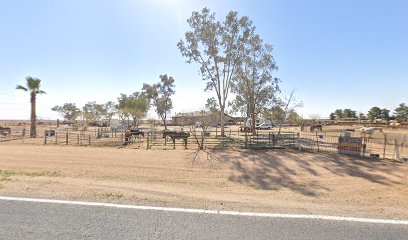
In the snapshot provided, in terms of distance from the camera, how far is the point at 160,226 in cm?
473

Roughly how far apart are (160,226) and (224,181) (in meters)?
5.13

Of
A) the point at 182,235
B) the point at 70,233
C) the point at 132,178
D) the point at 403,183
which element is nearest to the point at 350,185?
the point at 403,183

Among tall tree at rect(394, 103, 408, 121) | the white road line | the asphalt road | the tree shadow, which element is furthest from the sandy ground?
tall tree at rect(394, 103, 408, 121)

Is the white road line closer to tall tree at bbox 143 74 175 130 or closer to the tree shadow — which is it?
the tree shadow

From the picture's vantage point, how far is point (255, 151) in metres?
17.1

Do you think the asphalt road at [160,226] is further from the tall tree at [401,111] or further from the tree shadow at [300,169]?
the tall tree at [401,111]

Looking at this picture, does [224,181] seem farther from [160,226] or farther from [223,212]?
[160,226]

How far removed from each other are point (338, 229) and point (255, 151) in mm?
12496

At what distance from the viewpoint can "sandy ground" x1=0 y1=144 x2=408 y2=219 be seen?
6.38m

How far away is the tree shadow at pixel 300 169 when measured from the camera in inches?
358

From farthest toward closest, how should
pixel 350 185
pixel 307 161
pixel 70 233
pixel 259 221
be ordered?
1. pixel 307 161
2. pixel 350 185
3. pixel 259 221
4. pixel 70 233

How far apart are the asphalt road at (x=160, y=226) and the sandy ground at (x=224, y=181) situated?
2.47ft

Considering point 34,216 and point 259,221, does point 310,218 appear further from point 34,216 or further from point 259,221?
point 34,216

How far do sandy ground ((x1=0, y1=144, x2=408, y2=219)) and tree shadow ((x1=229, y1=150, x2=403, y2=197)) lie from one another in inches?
1.3
